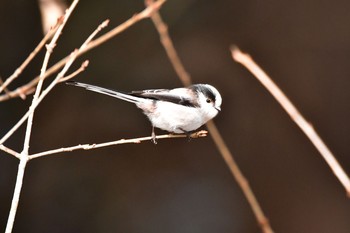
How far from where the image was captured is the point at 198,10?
12.2 ft

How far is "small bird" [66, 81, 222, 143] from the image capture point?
→ 222 cm

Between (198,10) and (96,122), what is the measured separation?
3.50 ft

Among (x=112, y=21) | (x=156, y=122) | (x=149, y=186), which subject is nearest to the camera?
(x=156, y=122)

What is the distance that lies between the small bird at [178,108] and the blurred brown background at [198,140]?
1292 mm

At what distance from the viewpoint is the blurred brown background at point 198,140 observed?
366 cm

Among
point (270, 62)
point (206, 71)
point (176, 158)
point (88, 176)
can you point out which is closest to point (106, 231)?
point (88, 176)

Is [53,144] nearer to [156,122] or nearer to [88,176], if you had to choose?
[88,176]

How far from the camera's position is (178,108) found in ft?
7.35

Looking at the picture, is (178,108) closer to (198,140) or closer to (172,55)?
(172,55)

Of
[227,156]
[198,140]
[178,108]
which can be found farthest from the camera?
[198,140]

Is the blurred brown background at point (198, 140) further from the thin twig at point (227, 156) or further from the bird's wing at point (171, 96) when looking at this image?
the thin twig at point (227, 156)

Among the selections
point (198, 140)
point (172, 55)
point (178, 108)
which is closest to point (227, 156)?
point (172, 55)

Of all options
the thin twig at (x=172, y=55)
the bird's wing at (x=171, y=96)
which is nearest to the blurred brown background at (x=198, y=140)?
the bird's wing at (x=171, y=96)

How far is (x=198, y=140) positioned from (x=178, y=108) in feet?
5.22
